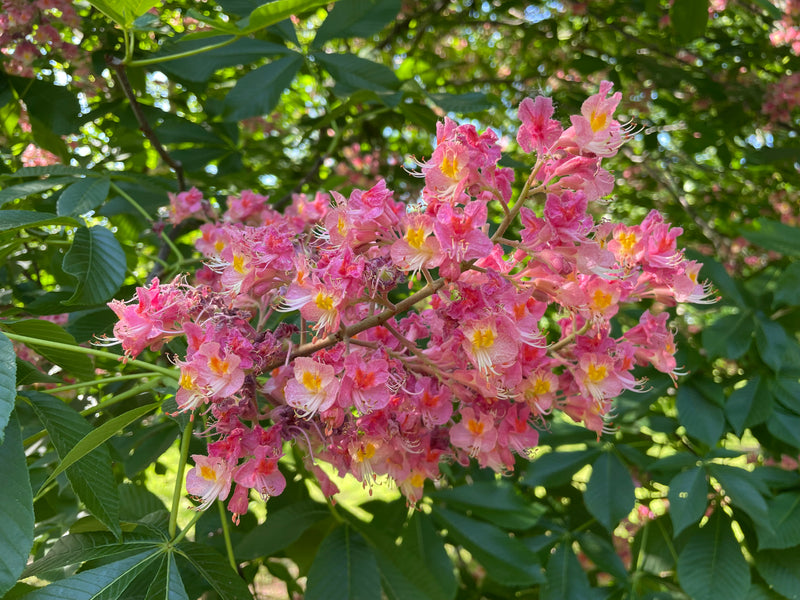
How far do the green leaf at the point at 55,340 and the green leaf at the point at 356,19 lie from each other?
103 cm

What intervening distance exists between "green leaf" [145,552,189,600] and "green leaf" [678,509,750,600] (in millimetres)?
1147

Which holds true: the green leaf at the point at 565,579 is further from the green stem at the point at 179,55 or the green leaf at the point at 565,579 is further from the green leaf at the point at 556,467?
the green stem at the point at 179,55

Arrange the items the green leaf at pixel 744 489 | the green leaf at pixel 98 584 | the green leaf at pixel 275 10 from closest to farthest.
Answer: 1. the green leaf at pixel 98 584
2. the green leaf at pixel 275 10
3. the green leaf at pixel 744 489

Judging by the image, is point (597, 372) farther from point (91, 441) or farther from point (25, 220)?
point (25, 220)

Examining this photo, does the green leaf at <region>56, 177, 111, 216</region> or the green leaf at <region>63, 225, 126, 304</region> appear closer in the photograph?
the green leaf at <region>63, 225, 126, 304</region>

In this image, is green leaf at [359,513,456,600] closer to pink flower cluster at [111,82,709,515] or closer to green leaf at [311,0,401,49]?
pink flower cluster at [111,82,709,515]

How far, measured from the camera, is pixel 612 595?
173cm

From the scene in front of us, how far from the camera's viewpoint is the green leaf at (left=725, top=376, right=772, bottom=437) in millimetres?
1717

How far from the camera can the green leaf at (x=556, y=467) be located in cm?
180

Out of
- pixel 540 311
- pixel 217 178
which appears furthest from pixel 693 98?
pixel 540 311

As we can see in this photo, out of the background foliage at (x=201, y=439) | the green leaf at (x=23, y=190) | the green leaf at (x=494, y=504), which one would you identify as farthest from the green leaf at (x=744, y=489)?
the green leaf at (x=23, y=190)

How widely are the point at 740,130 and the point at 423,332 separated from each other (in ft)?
9.13

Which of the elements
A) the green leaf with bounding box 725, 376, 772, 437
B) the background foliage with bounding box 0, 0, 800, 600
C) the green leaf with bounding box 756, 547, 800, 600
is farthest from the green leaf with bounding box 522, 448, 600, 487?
the green leaf with bounding box 756, 547, 800, 600

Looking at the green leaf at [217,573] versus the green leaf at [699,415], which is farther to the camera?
the green leaf at [699,415]
